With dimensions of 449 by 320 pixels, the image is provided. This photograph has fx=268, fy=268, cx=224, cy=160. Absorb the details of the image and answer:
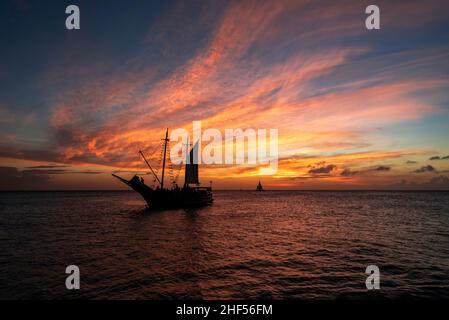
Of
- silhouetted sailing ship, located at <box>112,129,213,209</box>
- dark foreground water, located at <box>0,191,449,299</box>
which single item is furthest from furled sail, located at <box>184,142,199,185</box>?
dark foreground water, located at <box>0,191,449,299</box>

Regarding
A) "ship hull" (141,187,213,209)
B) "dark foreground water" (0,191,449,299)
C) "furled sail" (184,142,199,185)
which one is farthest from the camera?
"furled sail" (184,142,199,185)

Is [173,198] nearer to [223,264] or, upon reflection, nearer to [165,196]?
[165,196]

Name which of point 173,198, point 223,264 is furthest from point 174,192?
point 223,264

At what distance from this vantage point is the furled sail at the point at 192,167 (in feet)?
266

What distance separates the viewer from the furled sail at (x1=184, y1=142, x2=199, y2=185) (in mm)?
81075

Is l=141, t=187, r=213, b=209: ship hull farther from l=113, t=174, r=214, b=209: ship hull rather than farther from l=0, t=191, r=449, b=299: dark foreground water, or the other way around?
l=0, t=191, r=449, b=299: dark foreground water

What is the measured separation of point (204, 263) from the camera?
20859 mm

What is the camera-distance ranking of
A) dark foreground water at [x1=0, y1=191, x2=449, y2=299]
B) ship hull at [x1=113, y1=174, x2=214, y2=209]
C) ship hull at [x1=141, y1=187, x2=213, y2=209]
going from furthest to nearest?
ship hull at [x1=141, y1=187, x2=213, y2=209], ship hull at [x1=113, y1=174, x2=214, y2=209], dark foreground water at [x1=0, y1=191, x2=449, y2=299]

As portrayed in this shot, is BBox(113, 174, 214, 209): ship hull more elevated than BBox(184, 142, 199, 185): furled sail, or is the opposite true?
BBox(184, 142, 199, 185): furled sail

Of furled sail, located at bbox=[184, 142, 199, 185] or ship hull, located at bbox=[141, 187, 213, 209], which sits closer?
ship hull, located at bbox=[141, 187, 213, 209]

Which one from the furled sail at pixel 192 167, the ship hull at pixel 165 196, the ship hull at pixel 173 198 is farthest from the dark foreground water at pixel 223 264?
the furled sail at pixel 192 167

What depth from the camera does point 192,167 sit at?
269 feet
